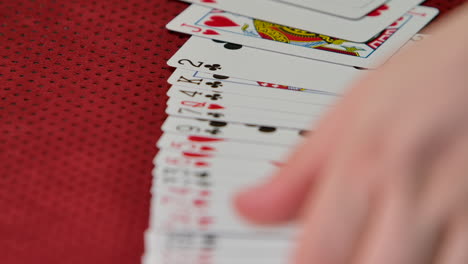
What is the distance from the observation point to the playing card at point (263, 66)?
1.09m

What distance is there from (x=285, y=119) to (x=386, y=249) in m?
0.46

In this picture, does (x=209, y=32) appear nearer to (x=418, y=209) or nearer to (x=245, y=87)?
(x=245, y=87)

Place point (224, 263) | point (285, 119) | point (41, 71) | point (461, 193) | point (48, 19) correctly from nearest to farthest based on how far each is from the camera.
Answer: point (461, 193) → point (224, 263) → point (285, 119) → point (41, 71) → point (48, 19)

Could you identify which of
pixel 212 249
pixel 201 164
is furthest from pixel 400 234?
pixel 201 164

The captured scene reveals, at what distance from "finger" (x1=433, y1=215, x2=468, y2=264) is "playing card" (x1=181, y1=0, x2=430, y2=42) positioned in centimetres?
74

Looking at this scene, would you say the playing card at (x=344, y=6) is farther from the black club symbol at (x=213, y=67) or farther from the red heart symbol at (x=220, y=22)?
the black club symbol at (x=213, y=67)

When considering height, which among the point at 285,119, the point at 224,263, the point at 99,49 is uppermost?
the point at 99,49

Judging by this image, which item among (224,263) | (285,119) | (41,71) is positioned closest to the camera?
(224,263)

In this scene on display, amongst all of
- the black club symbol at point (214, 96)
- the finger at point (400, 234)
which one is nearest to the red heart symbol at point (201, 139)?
the black club symbol at point (214, 96)

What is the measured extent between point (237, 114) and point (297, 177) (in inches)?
17.4

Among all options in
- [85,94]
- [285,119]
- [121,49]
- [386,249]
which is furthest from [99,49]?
[386,249]

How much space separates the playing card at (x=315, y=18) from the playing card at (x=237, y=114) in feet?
0.90

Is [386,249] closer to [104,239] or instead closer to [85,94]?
[104,239]

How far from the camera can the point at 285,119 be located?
98cm
